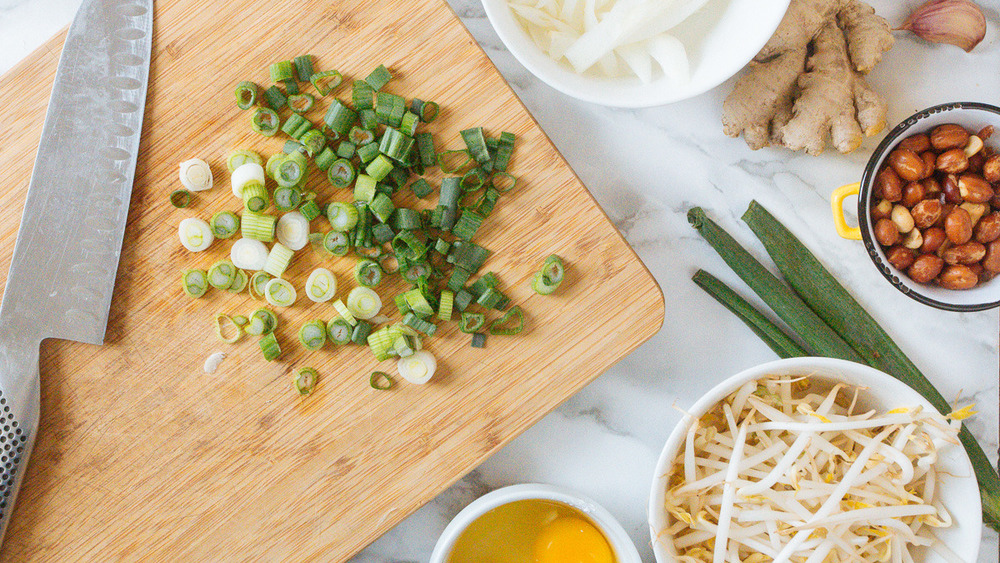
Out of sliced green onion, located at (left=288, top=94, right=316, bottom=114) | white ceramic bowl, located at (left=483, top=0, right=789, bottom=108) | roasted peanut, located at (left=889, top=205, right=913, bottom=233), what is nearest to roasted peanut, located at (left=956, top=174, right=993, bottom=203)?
roasted peanut, located at (left=889, top=205, right=913, bottom=233)

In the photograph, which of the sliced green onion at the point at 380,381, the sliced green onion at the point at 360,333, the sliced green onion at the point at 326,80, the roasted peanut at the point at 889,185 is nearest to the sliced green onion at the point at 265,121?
the sliced green onion at the point at 326,80

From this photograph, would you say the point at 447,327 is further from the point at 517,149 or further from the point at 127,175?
the point at 127,175

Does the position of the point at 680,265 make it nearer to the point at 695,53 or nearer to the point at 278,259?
the point at 695,53

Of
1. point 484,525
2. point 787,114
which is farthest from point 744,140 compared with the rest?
point 484,525

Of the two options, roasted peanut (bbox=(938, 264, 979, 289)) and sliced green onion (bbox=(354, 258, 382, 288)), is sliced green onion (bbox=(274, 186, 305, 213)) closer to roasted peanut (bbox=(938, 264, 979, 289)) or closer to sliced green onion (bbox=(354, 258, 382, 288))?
sliced green onion (bbox=(354, 258, 382, 288))

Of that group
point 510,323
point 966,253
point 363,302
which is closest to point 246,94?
point 363,302

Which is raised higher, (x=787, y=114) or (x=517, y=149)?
(x=517, y=149)

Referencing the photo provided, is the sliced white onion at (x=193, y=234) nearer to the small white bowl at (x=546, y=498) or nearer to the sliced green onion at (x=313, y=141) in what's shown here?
the sliced green onion at (x=313, y=141)

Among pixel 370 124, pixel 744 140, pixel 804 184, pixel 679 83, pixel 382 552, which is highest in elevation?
pixel 370 124
